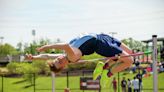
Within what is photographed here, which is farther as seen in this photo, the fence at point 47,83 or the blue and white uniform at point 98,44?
the fence at point 47,83

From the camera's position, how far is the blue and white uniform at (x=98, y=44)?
638 centimetres

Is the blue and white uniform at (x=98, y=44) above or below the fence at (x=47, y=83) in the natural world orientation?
above

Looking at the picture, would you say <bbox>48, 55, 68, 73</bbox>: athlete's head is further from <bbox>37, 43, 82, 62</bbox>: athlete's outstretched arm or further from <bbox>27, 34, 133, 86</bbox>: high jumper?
<bbox>37, 43, 82, 62</bbox>: athlete's outstretched arm

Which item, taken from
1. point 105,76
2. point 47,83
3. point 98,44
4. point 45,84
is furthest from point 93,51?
point 47,83

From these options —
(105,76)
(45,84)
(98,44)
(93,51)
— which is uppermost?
(98,44)

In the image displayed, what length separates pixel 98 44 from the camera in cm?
653

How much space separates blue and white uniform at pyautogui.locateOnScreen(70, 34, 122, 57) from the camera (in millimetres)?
6383

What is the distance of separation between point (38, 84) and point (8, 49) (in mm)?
43529

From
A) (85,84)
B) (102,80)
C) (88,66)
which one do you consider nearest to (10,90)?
(88,66)

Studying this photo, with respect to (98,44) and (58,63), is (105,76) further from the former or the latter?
(58,63)

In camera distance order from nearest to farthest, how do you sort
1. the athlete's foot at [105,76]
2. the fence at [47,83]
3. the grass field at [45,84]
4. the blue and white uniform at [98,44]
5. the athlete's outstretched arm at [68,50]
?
the athlete's outstretched arm at [68,50] → the blue and white uniform at [98,44] → the athlete's foot at [105,76] → the grass field at [45,84] → the fence at [47,83]

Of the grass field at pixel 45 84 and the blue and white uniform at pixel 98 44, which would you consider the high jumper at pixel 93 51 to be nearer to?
the blue and white uniform at pixel 98 44

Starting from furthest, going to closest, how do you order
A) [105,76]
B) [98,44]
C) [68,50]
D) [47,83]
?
[47,83], [105,76], [98,44], [68,50]

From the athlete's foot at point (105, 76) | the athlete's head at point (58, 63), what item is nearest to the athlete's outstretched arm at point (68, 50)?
the athlete's head at point (58, 63)
